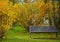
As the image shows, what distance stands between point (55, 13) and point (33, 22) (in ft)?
10.0

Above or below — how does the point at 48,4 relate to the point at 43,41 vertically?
above

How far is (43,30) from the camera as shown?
1791 cm

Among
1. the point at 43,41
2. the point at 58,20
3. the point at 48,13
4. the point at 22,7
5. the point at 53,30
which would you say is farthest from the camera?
the point at 58,20

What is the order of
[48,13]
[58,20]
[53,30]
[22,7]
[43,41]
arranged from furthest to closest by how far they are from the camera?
[58,20]
[48,13]
[22,7]
[53,30]
[43,41]

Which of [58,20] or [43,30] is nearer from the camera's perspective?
[43,30]

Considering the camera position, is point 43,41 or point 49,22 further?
point 49,22

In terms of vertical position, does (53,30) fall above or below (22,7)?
below

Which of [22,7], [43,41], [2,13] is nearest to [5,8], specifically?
[2,13]

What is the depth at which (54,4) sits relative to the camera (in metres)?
24.2

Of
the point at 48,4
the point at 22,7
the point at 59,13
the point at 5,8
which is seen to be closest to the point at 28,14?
the point at 22,7

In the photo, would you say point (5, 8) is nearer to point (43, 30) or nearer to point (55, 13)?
point (43, 30)

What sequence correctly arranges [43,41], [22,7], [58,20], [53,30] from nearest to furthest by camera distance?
[43,41], [53,30], [22,7], [58,20]

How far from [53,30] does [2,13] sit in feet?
13.2

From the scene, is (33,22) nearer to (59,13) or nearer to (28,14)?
(28,14)
